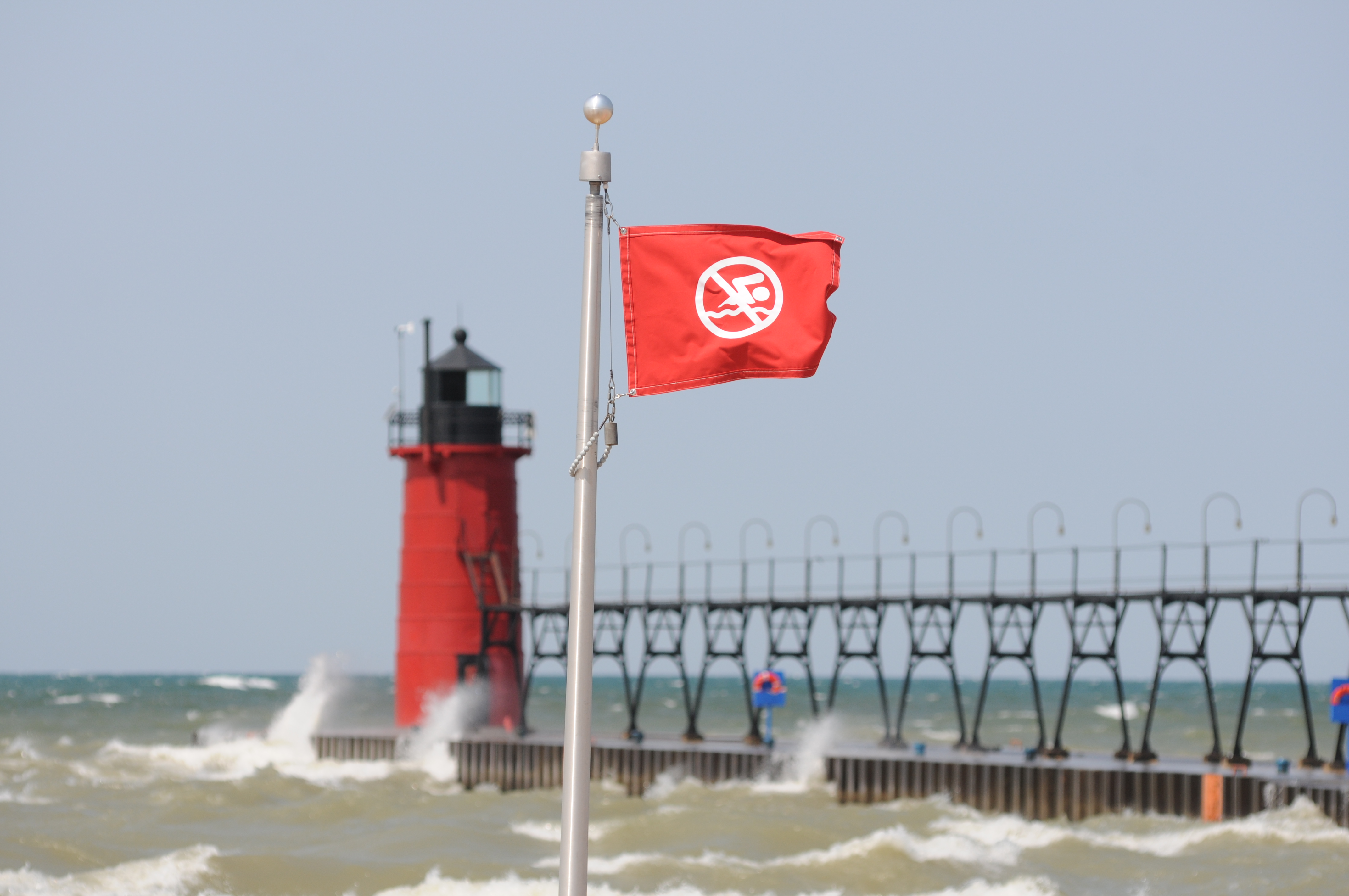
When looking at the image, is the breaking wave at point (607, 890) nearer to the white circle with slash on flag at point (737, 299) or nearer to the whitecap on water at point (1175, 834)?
the whitecap on water at point (1175, 834)

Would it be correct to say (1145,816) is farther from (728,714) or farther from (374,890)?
(728,714)

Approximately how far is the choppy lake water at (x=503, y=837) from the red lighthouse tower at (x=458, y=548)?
182 cm

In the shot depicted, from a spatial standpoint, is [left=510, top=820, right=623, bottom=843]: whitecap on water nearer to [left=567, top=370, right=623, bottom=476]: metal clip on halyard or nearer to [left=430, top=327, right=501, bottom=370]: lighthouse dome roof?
[left=430, top=327, right=501, bottom=370]: lighthouse dome roof

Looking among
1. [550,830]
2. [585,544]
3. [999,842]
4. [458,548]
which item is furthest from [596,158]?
[458,548]

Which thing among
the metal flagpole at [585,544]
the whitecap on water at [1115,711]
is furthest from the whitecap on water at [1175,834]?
the whitecap on water at [1115,711]

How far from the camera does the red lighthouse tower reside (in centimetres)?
4138

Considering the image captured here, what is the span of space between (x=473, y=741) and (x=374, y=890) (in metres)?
14.2

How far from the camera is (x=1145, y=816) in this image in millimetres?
30516

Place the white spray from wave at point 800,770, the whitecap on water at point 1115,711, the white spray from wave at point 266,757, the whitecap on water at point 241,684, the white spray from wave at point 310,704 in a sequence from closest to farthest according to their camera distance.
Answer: the white spray from wave at point 800,770 < the white spray from wave at point 266,757 < the white spray from wave at point 310,704 < the whitecap on water at point 1115,711 < the whitecap on water at point 241,684

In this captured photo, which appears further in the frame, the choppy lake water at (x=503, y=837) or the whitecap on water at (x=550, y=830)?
the whitecap on water at (x=550, y=830)

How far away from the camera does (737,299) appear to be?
11.8m

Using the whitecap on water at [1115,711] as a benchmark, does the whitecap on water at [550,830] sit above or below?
above

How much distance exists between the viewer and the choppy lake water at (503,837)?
84.1 ft

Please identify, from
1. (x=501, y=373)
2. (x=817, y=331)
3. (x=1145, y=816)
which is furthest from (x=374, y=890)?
(x=501, y=373)
